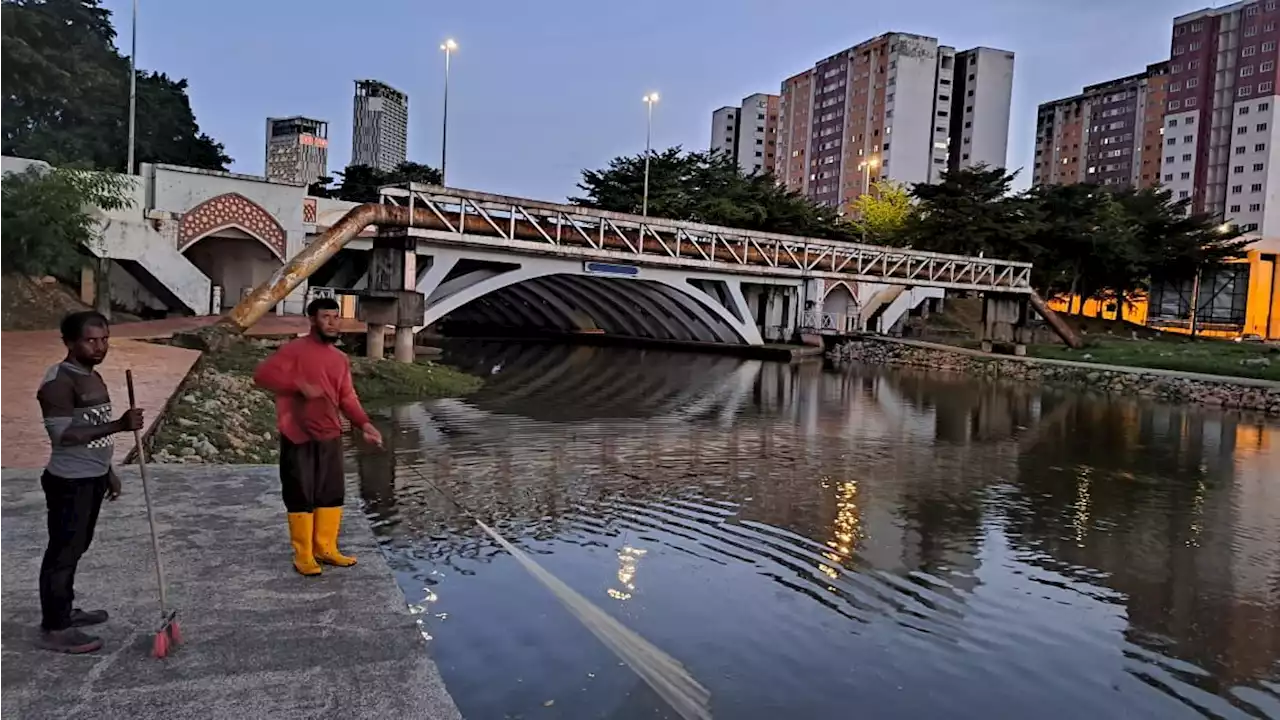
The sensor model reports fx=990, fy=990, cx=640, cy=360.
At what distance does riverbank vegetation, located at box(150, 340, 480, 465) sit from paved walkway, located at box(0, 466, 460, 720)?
3.69 m

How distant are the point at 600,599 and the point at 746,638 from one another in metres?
1.16

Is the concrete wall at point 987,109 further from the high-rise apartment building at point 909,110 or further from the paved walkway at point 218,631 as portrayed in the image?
the paved walkway at point 218,631

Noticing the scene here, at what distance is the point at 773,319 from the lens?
41375mm

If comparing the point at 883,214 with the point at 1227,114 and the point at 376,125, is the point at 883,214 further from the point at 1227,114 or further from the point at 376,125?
the point at 376,125

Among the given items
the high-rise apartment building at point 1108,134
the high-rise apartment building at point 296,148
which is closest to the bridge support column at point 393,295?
the high-rise apartment building at point 296,148

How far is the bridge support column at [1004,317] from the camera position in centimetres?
4300

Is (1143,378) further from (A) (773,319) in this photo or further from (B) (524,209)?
(B) (524,209)

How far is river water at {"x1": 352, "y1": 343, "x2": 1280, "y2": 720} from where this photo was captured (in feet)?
18.6

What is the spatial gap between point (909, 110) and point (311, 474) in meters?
97.8

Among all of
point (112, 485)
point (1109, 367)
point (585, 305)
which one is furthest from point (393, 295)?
point (1109, 367)

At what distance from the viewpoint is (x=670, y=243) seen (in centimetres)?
3438

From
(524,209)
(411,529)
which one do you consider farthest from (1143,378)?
(411,529)

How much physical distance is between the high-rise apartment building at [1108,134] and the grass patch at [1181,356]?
64.7m

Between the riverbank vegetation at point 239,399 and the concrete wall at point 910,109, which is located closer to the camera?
the riverbank vegetation at point 239,399
